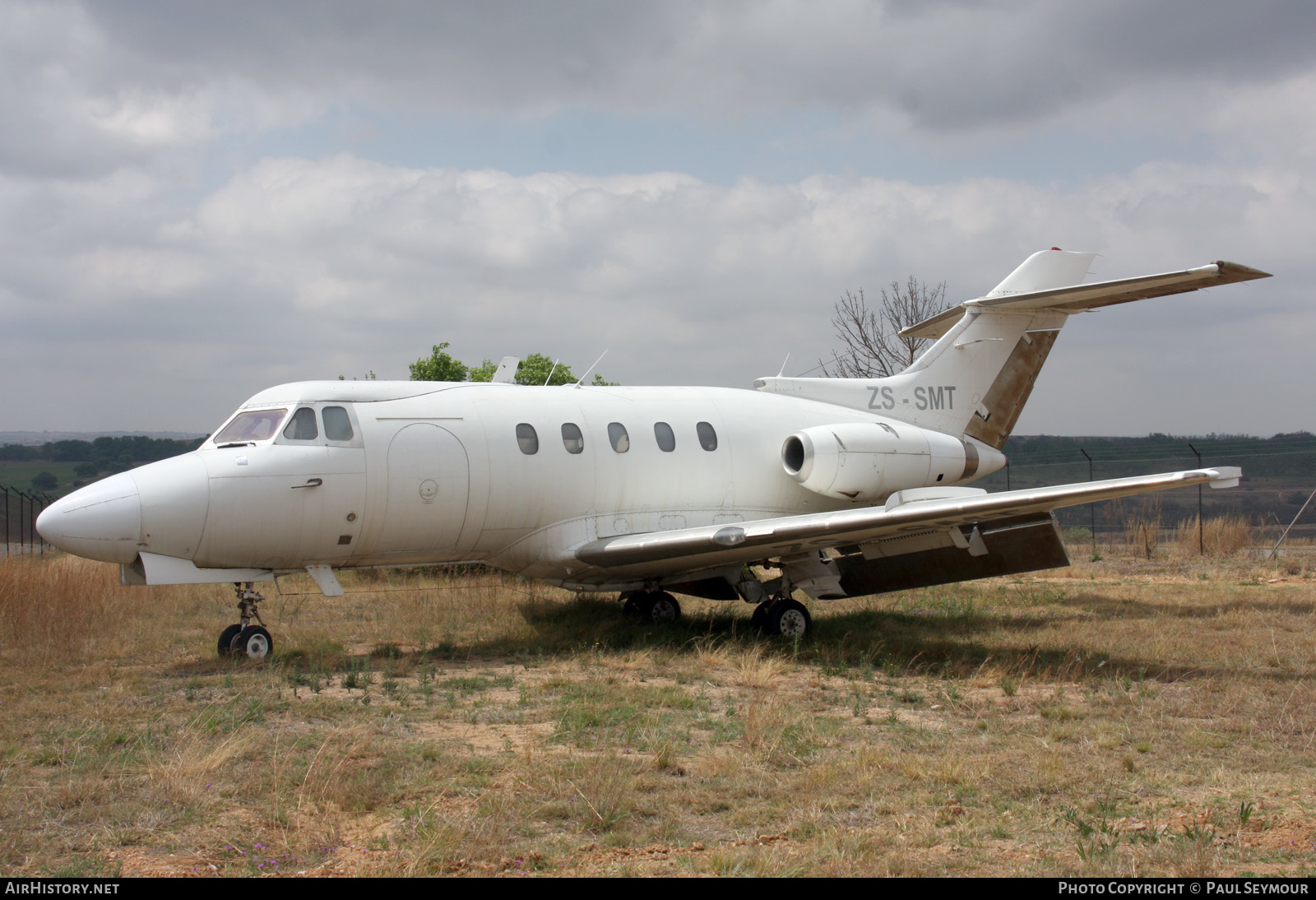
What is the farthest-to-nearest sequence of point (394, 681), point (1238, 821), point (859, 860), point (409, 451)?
point (409, 451), point (394, 681), point (1238, 821), point (859, 860)

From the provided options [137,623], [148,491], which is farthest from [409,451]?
[137,623]

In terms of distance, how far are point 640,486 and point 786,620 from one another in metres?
2.56

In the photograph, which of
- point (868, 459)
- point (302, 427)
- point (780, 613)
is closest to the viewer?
point (302, 427)

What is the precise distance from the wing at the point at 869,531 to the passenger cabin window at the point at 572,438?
3.88 feet

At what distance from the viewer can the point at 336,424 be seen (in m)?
10.9

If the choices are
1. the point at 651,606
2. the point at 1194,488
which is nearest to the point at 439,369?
the point at 651,606

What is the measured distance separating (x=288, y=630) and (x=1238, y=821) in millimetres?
10503

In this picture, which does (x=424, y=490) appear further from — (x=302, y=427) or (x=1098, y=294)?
(x=1098, y=294)

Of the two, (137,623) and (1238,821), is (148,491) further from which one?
(1238,821)

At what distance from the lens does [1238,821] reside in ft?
17.8

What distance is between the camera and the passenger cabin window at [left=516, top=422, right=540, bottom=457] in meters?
11.9

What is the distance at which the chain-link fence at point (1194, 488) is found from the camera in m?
25.1

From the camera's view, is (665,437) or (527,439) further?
(665,437)

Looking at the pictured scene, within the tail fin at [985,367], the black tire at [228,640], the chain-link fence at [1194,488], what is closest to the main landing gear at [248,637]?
the black tire at [228,640]
